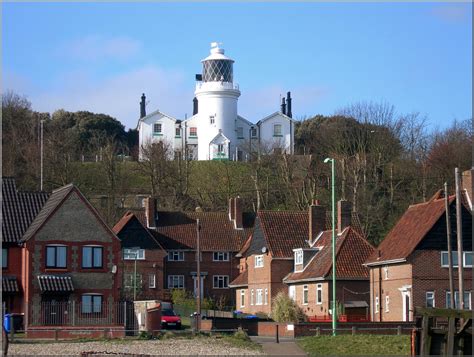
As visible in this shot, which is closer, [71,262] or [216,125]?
[71,262]

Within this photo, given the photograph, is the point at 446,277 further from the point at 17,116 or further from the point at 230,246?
the point at 17,116

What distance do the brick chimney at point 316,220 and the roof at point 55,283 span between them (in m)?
24.9

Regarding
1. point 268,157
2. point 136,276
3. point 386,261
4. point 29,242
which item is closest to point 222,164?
point 268,157

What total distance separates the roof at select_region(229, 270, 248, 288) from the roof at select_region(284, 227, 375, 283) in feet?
33.9

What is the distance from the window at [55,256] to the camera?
6034cm

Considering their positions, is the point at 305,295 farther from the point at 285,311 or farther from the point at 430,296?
the point at 430,296

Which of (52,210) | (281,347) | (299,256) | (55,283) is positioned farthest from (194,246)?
(281,347)

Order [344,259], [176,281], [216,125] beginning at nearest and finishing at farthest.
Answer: [344,259], [176,281], [216,125]

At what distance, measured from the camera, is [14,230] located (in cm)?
6097

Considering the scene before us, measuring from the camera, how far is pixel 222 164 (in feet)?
381

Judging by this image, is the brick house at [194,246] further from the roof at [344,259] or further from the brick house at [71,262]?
the brick house at [71,262]

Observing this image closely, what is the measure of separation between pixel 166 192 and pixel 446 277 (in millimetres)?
43907

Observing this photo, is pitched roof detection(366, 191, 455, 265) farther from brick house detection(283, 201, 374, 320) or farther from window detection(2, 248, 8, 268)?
window detection(2, 248, 8, 268)

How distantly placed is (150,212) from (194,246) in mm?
4876
